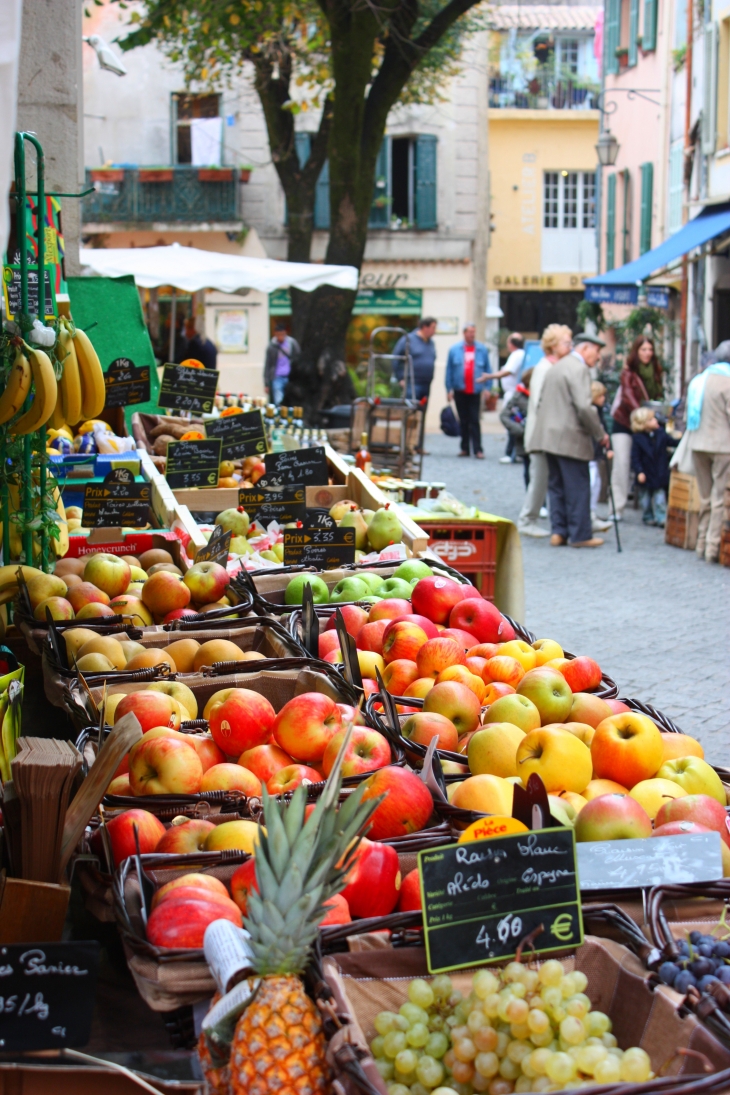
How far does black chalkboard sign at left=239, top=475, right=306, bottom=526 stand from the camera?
5.73 m

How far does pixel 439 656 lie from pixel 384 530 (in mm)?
1988

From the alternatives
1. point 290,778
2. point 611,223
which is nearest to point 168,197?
point 611,223

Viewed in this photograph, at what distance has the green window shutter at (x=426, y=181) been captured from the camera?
27.0 metres

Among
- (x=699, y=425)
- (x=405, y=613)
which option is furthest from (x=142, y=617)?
(x=699, y=425)

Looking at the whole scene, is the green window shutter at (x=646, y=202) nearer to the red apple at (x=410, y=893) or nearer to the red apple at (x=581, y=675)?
the red apple at (x=581, y=675)

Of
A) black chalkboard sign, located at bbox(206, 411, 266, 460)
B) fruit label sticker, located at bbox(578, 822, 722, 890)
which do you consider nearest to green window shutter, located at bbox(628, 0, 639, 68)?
black chalkboard sign, located at bbox(206, 411, 266, 460)

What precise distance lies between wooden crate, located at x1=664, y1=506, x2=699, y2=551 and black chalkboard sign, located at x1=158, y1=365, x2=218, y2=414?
488 centimetres

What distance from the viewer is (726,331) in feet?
53.0

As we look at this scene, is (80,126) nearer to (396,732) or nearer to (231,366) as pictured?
(396,732)

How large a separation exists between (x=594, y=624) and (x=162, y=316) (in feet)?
68.0

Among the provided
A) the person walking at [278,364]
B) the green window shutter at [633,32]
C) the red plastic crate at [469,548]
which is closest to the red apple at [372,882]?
the red plastic crate at [469,548]

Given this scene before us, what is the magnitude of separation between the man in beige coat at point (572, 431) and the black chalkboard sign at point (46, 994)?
29.6 feet

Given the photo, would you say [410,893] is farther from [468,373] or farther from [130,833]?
[468,373]

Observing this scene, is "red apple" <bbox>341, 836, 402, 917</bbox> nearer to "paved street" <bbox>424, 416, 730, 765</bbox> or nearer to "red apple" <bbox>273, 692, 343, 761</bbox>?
"red apple" <bbox>273, 692, 343, 761</bbox>
